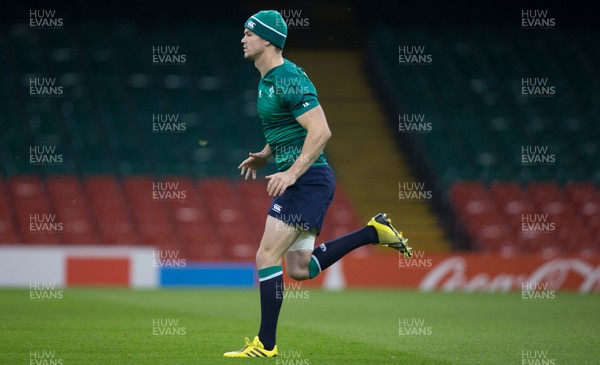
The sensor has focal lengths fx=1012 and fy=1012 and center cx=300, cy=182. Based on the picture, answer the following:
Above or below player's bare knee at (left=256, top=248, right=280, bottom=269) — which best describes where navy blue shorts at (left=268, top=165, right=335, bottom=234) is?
above

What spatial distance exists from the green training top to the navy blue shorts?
0.14 meters

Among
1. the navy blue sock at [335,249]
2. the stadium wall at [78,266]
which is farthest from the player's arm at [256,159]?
the stadium wall at [78,266]

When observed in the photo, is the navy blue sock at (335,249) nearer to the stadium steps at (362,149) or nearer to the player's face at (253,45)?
the player's face at (253,45)

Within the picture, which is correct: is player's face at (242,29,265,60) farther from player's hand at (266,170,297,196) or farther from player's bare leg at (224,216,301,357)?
player's bare leg at (224,216,301,357)

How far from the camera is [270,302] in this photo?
7.34 metres

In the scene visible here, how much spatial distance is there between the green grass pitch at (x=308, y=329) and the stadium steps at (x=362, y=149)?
23.2ft

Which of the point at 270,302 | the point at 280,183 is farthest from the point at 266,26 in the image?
the point at 270,302

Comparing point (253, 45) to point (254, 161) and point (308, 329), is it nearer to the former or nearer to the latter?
point (254, 161)

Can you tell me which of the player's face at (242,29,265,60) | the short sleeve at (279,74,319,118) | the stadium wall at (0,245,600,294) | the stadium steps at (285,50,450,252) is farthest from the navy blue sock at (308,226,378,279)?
the stadium steps at (285,50,450,252)

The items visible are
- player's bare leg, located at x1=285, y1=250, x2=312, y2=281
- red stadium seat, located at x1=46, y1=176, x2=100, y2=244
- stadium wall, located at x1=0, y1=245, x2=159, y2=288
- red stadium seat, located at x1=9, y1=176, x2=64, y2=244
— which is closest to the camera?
player's bare leg, located at x1=285, y1=250, x2=312, y2=281

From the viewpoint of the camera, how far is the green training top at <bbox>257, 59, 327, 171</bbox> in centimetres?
735

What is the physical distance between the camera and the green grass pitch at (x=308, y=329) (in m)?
7.54

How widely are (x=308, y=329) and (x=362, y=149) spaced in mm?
15813

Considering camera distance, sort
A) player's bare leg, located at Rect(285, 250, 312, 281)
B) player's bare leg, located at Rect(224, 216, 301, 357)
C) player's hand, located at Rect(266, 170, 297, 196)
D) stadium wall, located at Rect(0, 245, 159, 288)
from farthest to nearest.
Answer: stadium wall, located at Rect(0, 245, 159, 288) → player's bare leg, located at Rect(285, 250, 312, 281) → player's bare leg, located at Rect(224, 216, 301, 357) → player's hand, located at Rect(266, 170, 297, 196)
